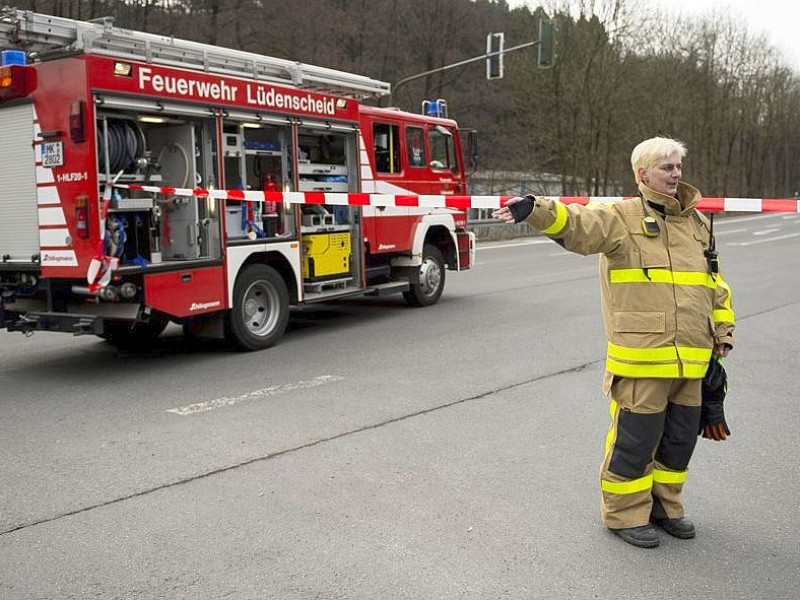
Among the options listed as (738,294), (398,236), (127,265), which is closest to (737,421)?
(127,265)

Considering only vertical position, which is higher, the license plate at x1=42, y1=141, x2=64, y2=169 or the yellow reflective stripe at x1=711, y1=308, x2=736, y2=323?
the license plate at x1=42, y1=141, x2=64, y2=169

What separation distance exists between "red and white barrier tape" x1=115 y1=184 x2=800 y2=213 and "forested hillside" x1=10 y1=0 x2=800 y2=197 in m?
20.8

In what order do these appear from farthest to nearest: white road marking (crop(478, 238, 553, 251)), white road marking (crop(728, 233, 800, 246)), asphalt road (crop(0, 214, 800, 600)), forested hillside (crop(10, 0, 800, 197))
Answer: forested hillside (crop(10, 0, 800, 197))
white road marking (crop(478, 238, 553, 251))
white road marking (crop(728, 233, 800, 246))
asphalt road (crop(0, 214, 800, 600))

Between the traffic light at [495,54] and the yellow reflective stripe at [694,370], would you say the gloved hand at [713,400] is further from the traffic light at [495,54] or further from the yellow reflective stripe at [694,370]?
the traffic light at [495,54]

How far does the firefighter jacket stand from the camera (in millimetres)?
3812

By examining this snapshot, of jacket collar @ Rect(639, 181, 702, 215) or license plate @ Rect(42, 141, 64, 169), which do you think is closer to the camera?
jacket collar @ Rect(639, 181, 702, 215)

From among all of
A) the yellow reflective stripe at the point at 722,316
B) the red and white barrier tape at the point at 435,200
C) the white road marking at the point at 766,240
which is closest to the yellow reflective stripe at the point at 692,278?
the yellow reflective stripe at the point at 722,316

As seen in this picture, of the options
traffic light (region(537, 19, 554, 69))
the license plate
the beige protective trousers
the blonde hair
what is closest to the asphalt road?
the beige protective trousers

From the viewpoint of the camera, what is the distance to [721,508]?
4.36 metres

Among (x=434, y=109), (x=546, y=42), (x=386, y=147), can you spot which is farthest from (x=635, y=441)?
(x=546, y=42)

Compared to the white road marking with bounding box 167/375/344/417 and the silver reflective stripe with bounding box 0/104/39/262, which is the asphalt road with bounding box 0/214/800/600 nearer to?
the white road marking with bounding box 167/375/344/417

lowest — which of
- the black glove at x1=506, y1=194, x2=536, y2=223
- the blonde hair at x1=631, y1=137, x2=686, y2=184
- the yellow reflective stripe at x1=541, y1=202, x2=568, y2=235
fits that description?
the yellow reflective stripe at x1=541, y1=202, x2=568, y2=235

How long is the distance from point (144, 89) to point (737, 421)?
219 inches

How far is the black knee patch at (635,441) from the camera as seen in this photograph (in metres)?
3.84
